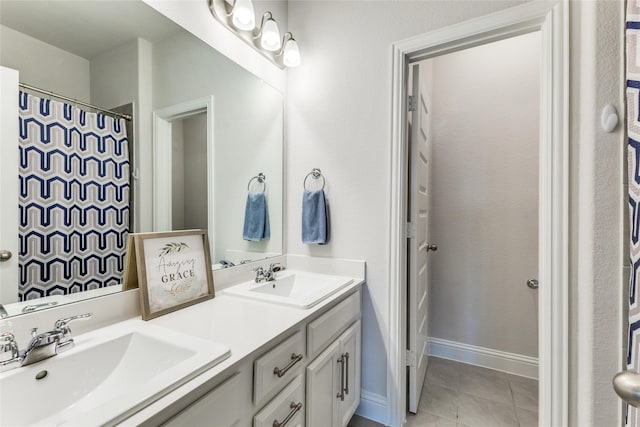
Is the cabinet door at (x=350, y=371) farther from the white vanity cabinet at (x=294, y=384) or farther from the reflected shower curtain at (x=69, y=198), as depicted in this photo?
the reflected shower curtain at (x=69, y=198)

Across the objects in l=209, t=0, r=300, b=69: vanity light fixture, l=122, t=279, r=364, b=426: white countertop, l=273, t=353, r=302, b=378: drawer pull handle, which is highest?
l=209, t=0, r=300, b=69: vanity light fixture

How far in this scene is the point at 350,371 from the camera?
1463mm

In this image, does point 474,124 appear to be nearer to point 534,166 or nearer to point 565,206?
point 534,166

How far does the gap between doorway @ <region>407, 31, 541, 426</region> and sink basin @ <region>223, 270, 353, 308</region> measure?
686mm

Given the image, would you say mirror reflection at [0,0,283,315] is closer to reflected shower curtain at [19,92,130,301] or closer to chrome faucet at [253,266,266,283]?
reflected shower curtain at [19,92,130,301]

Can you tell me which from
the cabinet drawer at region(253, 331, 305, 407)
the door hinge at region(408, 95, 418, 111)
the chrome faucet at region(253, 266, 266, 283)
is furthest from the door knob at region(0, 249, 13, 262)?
the door hinge at region(408, 95, 418, 111)

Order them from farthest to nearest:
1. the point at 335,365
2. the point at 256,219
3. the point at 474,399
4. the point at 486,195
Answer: the point at 486,195 < the point at 474,399 < the point at 256,219 < the point at 335,365

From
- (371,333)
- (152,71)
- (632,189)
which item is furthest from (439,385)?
(152,71)

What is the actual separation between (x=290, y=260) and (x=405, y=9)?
155cm

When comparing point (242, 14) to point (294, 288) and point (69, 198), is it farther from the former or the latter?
point (294, 288)

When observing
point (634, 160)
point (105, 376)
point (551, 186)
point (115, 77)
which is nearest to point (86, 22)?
point (115, 77)

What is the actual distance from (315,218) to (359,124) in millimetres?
597

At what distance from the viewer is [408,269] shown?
5.39 feet

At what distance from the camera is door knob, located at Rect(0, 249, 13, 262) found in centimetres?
79
